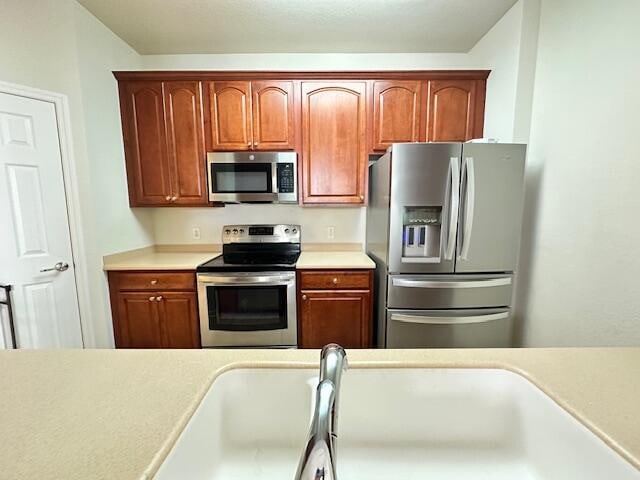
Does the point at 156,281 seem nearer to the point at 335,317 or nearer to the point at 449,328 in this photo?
the point at 335,317

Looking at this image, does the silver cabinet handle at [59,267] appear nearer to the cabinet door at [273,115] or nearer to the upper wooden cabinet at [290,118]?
the upper wooden cabinet at [290,118]

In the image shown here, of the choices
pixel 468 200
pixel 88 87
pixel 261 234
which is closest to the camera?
pixel 468 200

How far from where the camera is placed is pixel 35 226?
1823 mm

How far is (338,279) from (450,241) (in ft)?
2.75

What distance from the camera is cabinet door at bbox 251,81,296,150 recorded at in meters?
2.32

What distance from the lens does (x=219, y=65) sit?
2520 millimetres

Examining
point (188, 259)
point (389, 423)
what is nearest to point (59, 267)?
point (188, 259)

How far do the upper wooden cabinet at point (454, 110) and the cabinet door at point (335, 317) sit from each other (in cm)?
145

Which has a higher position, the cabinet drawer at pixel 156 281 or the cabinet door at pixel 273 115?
the cabinet door at pixel 273 115

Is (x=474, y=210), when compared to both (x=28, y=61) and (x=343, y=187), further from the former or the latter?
(x=28, y=61)

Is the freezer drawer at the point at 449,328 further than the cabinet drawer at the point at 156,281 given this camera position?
No

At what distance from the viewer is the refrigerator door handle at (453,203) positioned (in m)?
1.76

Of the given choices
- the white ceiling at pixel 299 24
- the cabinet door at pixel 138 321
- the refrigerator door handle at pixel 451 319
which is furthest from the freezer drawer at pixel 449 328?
the white ceiling at pixel 299 24

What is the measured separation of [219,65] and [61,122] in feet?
4.21
